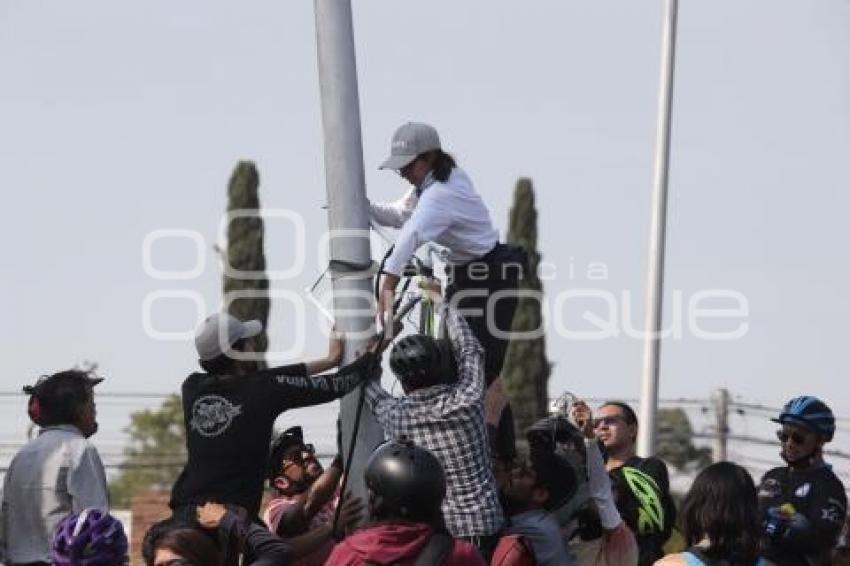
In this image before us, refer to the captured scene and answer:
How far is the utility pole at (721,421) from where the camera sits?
26359mm

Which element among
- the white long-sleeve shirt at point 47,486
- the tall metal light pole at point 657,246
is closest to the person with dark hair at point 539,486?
the white long-sleeve shirt at point 47,486

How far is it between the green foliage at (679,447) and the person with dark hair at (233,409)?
20.7 meters

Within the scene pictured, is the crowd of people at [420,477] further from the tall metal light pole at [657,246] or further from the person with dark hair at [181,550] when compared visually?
the tall metal light pole at [657,246]

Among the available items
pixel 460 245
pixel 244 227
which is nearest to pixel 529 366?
pixel 244 227

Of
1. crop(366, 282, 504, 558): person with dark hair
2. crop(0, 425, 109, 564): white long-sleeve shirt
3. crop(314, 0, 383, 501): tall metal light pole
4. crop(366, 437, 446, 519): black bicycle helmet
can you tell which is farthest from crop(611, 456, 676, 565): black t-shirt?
crop(366, 437, 446, 519): black bicycle helmet

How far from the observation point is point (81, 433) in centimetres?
991

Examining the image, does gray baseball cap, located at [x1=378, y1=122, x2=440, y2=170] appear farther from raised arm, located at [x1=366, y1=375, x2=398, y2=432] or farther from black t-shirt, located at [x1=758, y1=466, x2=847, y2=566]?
black t-shirt, located at [x1=758, y1=466, x2=847, y2=566]

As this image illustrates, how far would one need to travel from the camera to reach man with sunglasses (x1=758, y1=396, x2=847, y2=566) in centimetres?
949

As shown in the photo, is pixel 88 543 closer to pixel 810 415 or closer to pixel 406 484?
pixel 406 484

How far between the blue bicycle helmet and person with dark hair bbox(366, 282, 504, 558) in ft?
6.22

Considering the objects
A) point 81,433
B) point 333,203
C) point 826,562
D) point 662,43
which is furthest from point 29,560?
point 662,43

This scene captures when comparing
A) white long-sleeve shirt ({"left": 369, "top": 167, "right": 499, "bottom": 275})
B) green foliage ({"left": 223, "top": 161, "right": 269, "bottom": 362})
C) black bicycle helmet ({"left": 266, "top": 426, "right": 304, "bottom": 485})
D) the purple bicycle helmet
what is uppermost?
white long-sleeve shirt ({"left": 369, "top": 167, "right": 499, "bottom": 275})

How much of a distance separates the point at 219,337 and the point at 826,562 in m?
3.18

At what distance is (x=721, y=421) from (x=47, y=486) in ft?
57.9
